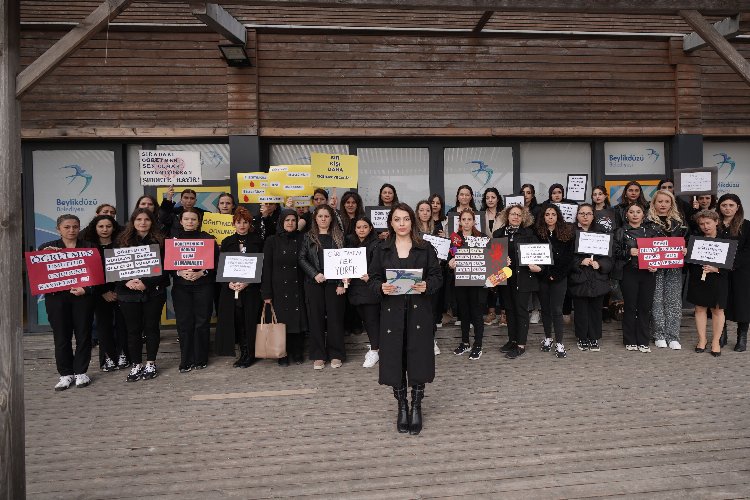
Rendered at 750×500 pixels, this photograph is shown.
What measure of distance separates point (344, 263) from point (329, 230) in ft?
1.80

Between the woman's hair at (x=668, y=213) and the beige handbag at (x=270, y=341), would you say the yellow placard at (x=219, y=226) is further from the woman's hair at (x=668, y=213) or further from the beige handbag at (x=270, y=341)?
the woman's hair at (x=668, y=213)

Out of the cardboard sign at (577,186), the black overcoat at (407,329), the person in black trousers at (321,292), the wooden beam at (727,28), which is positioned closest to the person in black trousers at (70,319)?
the person in black trousers at (321,292)

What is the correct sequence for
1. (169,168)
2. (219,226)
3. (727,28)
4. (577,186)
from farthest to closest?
(577,186), (727,28), (169,168), (219,226)

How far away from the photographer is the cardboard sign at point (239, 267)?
19.4 feet

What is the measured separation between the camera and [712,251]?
6.16m

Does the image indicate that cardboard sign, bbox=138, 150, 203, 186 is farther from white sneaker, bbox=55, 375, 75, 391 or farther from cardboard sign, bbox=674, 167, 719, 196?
cardboard sign, bbox=674, 167, 719, 196

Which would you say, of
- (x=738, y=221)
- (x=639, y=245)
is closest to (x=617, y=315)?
(x=639, y=245)

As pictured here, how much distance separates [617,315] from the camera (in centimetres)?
745

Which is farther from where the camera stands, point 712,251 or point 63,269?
point 712,251

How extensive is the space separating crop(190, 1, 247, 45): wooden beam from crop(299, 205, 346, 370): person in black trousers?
10.1 ft

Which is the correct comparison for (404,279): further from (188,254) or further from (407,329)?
(188,254)

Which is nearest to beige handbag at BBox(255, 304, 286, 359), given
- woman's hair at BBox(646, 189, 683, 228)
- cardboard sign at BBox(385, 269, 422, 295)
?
cardboard sign at BBox(385, 269, 422, 295)

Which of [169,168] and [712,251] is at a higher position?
[169,168]

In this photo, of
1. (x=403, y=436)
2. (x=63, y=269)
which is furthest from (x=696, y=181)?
(x=63, y=269)
